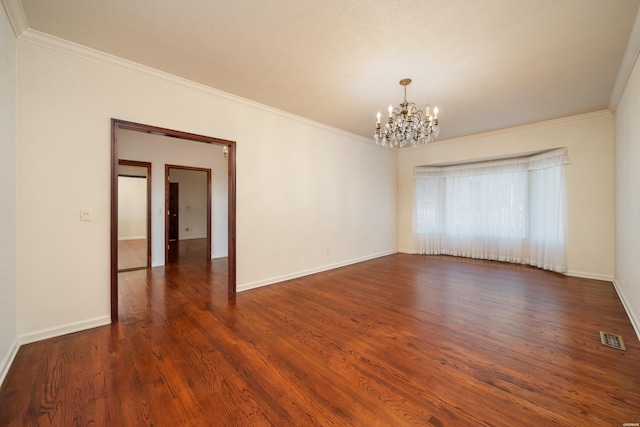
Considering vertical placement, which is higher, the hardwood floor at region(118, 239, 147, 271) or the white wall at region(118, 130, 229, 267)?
the white wall at region(118, 130, 229, 267)

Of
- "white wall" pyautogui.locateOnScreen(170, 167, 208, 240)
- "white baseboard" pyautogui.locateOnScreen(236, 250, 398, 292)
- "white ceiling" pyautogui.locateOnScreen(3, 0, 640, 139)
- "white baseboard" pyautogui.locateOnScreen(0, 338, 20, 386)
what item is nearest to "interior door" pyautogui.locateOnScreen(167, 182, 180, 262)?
"white wall" pyautogui.locateOnScreen(170, 167, 208, 240)

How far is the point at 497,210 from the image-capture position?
5.60 m

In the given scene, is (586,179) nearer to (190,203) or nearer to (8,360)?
(8,360)

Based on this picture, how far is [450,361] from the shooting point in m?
2.02

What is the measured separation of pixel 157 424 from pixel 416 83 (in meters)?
3.94

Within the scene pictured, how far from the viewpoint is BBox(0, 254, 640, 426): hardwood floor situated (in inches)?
59.5

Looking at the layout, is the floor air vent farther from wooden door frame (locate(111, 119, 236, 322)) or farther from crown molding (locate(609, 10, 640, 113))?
wooden door frame (locate(111, 119, 236, 322))

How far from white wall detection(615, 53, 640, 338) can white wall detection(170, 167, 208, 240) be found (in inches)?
384

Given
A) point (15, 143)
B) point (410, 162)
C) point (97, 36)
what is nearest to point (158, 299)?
point (15, 143)

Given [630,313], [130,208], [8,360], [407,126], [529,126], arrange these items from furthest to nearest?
[130,208], [529,126], [407,126], [630,313], [8,360]

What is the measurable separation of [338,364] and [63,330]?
2607 mm

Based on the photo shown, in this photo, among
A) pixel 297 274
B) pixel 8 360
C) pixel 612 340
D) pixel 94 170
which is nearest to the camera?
pixel 8 360

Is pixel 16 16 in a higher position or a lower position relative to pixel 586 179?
higher

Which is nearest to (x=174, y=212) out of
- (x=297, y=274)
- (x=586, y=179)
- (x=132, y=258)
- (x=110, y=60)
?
(x=132, y=258)
